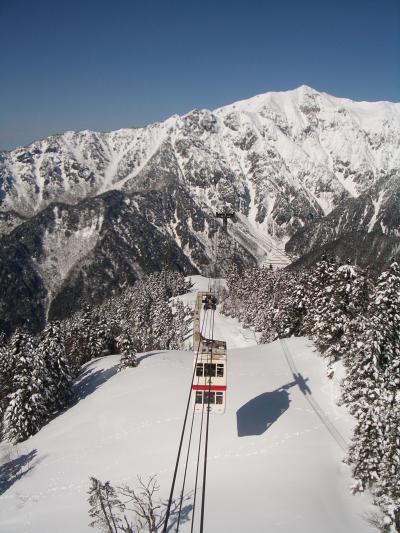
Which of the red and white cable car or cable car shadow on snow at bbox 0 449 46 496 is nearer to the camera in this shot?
the red and white cable car

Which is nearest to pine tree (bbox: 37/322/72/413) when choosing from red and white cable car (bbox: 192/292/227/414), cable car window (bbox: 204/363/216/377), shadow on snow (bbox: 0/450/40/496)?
shadow on snow (bbox: 0/450/40/496)

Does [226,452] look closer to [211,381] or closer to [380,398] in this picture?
[211,381]

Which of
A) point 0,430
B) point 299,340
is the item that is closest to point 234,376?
point 299,340

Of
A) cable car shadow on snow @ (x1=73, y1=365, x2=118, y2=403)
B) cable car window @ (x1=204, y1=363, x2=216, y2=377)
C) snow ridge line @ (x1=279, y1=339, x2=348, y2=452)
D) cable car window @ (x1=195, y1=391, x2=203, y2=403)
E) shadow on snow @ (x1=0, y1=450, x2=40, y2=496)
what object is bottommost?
shadow on snow @ (x1=0, y1=450, x2=40, y2=496)

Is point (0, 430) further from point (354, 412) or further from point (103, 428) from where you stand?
point (354, 412)

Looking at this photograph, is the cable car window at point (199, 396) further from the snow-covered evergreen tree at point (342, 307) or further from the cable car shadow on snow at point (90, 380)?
the cable car shadow on snow at point (90, 380)

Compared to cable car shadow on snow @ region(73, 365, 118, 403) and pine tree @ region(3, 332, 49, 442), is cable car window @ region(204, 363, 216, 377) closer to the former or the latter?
pine tree @ region(3, 332, 49, 442)

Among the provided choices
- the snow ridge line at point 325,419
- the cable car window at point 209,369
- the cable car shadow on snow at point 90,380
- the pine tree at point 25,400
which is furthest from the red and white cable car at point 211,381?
the cable car shadow on snow at point 90,380

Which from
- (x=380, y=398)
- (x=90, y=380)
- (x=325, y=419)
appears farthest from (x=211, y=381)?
(x=90, y=380)
